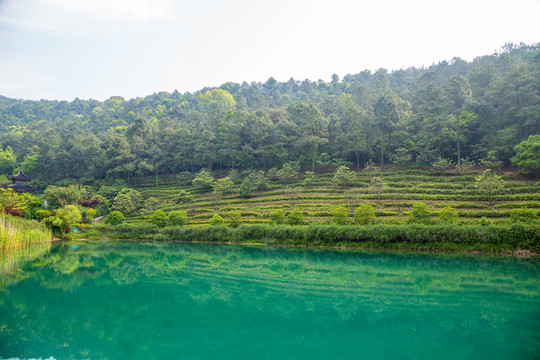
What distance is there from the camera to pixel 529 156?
114ft

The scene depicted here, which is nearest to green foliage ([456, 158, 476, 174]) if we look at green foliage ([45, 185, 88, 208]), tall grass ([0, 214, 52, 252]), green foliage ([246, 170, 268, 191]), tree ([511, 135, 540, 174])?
tree ([511, 135, 540, 174])

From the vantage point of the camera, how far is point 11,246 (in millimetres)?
24984

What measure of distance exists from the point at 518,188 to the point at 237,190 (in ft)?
99.1

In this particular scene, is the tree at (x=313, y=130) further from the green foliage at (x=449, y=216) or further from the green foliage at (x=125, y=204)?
the green foliage at (x=125, y=204)

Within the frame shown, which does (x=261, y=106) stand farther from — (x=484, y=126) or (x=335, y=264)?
(x=335, y=264)

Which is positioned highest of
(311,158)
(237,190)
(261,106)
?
(261,106)

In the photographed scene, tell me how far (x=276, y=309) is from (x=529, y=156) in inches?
1365

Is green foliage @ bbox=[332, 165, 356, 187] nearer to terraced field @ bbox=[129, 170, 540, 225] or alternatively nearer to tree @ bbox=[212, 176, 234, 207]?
terraced field @ bbox=[129, 170, 540, 225]

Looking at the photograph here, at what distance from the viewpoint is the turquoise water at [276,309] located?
899cm

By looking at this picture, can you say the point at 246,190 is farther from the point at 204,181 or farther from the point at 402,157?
the point at 402,157

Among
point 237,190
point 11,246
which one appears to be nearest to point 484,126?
point 237,190

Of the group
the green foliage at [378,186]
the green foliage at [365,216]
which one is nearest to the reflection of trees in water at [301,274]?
the green foliage at [365,216]

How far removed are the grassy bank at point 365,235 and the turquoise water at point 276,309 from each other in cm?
209

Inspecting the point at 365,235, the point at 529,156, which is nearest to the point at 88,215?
the point at 365,235
